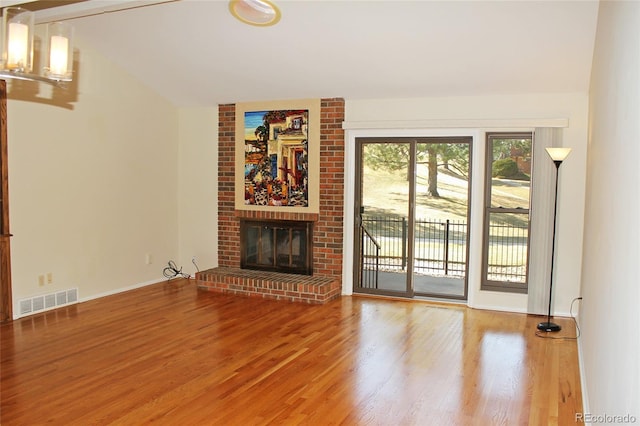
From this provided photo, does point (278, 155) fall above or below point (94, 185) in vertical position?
above

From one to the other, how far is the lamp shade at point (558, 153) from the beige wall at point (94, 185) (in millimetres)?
4991

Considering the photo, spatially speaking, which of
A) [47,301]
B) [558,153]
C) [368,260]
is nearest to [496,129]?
[558,153]

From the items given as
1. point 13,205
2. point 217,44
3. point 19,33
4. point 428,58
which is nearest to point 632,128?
point 19,33

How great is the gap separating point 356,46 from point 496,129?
6.34 feet

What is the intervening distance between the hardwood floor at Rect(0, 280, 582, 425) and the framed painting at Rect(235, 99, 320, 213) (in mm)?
1566

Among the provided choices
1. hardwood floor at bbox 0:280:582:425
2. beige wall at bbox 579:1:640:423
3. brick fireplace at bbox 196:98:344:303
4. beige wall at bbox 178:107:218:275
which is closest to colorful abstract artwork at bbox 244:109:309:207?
brick fireplace at bbox 196:98:344:303

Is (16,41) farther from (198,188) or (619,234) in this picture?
(198,188)

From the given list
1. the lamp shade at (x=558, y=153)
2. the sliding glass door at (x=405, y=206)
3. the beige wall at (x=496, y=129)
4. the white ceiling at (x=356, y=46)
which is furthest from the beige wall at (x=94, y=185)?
the lamp shade at (x=558, y=153)

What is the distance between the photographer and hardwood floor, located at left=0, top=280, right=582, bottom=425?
3174mm

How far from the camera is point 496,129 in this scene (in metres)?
5.69

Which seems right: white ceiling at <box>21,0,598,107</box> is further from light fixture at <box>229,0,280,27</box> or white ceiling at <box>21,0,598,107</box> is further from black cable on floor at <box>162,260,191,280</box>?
black cable on floor at <box>162,260,191,280</box>

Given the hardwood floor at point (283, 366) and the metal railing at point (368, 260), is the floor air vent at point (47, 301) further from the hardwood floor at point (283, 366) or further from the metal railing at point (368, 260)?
the metal railing at point (368, 260)

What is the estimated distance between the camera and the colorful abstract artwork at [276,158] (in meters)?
6.58

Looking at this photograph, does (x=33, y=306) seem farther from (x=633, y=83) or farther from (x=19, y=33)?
(x=633, y=83)
